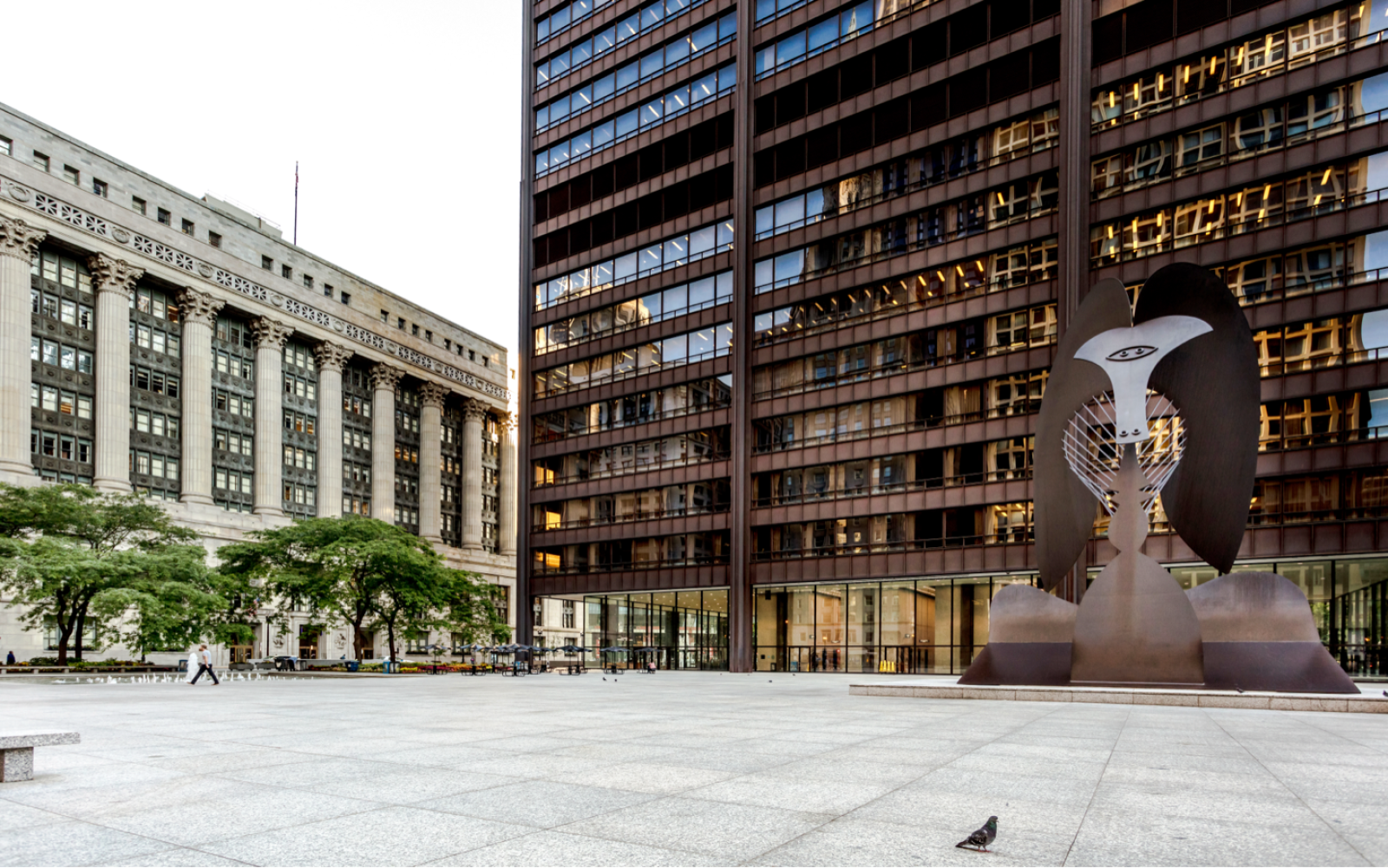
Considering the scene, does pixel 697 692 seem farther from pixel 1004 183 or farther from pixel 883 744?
pixel 1004 183

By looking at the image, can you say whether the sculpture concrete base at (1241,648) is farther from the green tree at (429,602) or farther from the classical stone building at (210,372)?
the classical stone building at (210,372)

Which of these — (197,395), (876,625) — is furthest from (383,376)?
(876,625)

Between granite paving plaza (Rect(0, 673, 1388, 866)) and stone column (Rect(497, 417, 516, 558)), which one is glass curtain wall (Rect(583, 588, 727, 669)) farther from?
stone column (Rect(497, 417, 516, 558))

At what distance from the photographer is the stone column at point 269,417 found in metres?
85.7

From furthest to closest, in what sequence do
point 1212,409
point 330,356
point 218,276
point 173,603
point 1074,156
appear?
point 330,356 < point 218,276 < point 1074,156 < point 173,603 < point 1212,409

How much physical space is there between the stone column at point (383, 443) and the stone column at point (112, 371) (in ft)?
89.7

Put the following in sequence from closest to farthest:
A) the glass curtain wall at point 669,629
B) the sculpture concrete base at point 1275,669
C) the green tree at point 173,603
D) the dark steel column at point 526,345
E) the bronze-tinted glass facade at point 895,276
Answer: the sculpture concrete base at point 1275,669 → the bronze-tinted glass facade at point 895,276 → the green tree at point 173,603 → the glass curtain wall at point 669,629 → the dark steel column at point 526,345

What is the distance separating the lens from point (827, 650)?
181 feet

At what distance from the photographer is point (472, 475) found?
115062 millimetres

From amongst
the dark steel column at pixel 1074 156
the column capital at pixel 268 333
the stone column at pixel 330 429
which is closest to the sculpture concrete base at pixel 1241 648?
the dark steel column at pixel 1074 156

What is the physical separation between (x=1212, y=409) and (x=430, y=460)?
9268 cm

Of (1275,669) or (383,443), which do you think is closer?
(1275,669)

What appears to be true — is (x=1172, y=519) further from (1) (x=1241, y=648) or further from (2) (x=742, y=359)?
(2) (x=742, y=359)


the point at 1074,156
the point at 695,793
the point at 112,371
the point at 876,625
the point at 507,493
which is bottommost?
the point at 876,625
